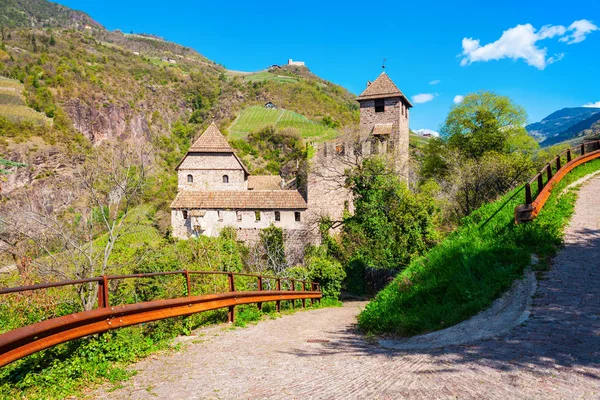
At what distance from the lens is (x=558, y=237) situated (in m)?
7.56

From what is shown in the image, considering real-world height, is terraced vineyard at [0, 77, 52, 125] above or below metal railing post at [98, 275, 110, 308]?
above

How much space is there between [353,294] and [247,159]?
59.5 metres

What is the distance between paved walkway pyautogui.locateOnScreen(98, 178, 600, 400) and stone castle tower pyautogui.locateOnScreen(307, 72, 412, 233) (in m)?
22.5

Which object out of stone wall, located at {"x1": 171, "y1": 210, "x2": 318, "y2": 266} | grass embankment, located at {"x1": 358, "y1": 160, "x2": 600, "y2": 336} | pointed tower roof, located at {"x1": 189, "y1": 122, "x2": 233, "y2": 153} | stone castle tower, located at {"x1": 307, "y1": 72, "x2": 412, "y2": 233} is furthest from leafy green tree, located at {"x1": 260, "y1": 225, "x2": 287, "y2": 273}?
grass embankment, located at {"x1": 358, "y1": 160, "x2": 600, "y2": 336}

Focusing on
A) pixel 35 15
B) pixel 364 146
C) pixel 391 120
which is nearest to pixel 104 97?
pixel 391 120

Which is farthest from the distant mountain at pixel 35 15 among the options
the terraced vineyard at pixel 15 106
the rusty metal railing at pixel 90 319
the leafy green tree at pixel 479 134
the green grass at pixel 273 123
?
the rusty metal railing at pixel 90 319

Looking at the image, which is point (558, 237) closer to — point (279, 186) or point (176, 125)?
point (279, 186)

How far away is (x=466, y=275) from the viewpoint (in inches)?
273

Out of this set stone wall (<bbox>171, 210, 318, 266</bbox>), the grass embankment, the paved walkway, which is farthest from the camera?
stone wall (<bbox>171, 210, 318, 266</bbox>)

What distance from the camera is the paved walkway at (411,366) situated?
323 centimetres

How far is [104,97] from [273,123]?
45.0 metres

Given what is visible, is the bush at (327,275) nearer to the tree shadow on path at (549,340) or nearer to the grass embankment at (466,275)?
the grass embankment at (466,275)

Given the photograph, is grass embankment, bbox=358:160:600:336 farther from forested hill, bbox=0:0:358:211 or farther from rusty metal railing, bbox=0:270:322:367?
forested hill, bbox=0:0:358:211

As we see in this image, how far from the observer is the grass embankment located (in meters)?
6.11
